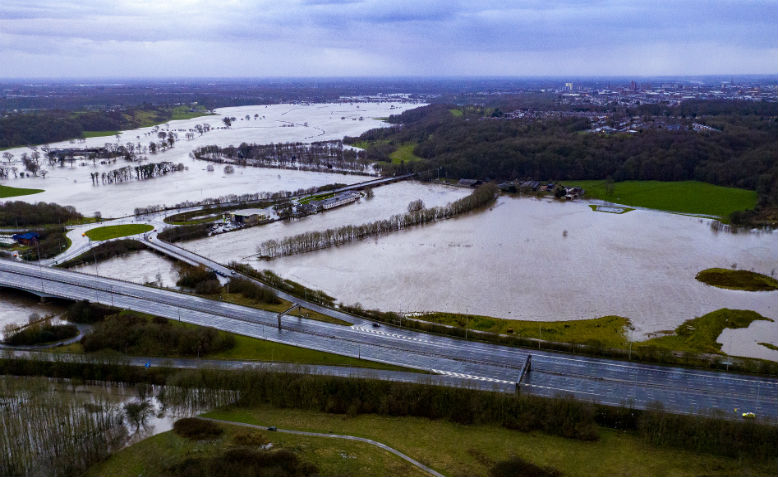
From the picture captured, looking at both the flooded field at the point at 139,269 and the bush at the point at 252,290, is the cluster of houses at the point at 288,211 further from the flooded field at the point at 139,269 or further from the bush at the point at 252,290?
the bush at the point at 252,290

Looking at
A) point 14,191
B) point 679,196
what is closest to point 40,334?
point 14,191

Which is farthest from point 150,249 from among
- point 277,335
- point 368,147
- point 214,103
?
point 214,103

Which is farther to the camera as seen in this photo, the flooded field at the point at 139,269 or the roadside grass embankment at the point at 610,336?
the flooded field at the point at 139,269

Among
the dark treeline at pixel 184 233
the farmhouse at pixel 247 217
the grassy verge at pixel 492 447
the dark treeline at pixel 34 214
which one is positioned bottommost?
the grassy verge at pixel 492 447

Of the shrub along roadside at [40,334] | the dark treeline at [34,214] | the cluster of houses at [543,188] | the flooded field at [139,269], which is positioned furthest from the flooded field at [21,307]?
the cluster of houses at [543,188]

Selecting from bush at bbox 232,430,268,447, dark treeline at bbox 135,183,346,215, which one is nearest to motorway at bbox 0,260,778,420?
bush at bbox 232,430,268,447

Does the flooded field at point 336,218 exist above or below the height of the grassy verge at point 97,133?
below

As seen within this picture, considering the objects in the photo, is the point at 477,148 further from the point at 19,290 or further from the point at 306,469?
the point at 306,469
